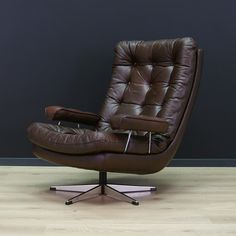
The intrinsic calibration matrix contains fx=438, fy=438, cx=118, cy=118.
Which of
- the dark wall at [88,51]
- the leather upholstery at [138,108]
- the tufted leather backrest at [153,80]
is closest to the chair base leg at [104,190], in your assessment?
the leather upholstery at [138,108]

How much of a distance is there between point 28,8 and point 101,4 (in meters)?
0.65

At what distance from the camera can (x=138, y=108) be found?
A: 10.6 ft

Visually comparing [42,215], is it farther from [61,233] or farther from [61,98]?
[61,98]

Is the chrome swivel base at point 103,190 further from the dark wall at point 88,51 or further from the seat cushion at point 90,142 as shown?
the dark wall at point 88,51

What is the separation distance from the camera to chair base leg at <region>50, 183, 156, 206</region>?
113 inches

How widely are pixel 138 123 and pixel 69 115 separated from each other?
2.30 ft

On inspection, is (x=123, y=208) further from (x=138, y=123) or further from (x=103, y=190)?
(x=138, y=123)

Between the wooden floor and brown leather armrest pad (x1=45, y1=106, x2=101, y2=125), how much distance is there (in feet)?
1.66

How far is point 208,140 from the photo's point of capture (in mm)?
3951

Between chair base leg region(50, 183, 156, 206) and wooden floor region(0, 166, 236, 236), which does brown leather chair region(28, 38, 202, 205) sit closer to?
chair base leg region(50, 183, 156, 206)

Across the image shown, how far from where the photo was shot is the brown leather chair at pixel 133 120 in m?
2.66

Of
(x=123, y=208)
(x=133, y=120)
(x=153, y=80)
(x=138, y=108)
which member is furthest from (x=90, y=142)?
(x=153, y=80)

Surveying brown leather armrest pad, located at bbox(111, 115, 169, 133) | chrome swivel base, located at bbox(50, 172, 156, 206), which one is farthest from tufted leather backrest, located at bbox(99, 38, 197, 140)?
chrome swivel base, located at bbox(50, 172, 156, 206)

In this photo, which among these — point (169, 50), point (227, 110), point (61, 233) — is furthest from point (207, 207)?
point (227, 110)
